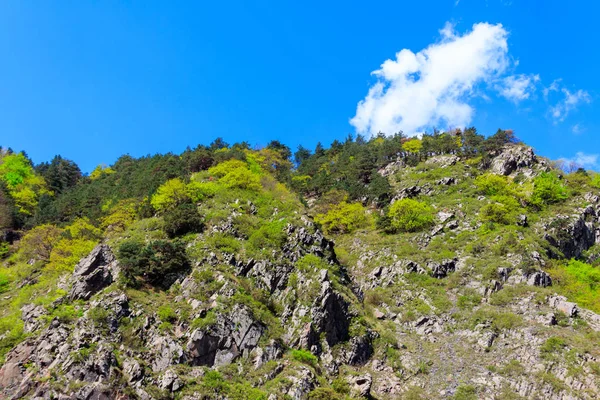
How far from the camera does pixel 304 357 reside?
32.9 meters

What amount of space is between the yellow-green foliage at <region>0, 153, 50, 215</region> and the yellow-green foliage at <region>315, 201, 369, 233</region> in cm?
5858

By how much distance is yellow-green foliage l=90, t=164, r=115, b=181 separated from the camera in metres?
92.1

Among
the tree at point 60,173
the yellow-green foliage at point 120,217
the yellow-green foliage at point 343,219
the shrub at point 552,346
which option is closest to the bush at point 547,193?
the yellow-green foliage at point 343,219

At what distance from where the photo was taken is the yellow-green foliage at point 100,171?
9206 cm

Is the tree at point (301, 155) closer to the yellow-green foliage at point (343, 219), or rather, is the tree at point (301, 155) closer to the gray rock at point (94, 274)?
the yellow-green foliage at point (343, 219)

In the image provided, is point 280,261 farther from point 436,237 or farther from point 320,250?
point 436,237

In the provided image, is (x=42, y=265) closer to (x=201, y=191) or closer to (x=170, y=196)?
(x=170, y=196)

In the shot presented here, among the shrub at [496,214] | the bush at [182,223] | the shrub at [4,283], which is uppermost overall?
the shrub at [496,214]

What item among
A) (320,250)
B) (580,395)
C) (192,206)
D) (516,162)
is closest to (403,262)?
(320,250)

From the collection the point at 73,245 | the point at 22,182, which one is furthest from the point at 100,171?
the point at 73,245

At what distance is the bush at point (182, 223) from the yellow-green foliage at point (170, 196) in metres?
5.54

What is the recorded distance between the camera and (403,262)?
52.4 metres

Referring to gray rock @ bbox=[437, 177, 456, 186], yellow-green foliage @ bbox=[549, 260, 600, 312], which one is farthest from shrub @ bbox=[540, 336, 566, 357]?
gray rock @ bbox=[437, 177, 456, 186]

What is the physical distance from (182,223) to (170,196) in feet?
28.3
